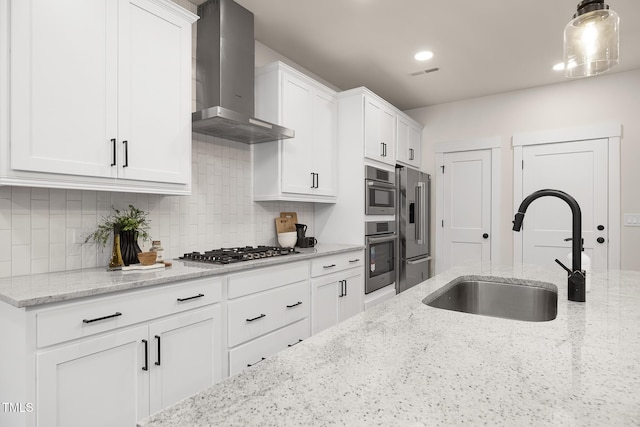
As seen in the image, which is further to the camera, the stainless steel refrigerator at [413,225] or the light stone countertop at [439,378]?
the stainless steel refrigerator at [413,225]

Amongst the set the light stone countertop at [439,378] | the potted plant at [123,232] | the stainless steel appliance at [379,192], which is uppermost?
the stainless steel appliance at [379,192]

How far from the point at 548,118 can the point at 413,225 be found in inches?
79.1

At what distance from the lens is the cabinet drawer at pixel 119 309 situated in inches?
52.7

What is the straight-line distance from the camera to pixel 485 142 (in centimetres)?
451

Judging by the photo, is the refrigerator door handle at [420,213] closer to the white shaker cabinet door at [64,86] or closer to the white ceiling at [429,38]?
the white ceiling at [429,38]

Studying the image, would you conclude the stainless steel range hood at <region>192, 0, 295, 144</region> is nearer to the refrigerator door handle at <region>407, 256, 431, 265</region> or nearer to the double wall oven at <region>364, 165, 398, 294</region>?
the double wall oven at <region>364, 165, 398, 294</region>

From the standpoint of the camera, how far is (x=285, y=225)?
3.30 m

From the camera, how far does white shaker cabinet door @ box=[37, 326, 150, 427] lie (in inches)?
52.5

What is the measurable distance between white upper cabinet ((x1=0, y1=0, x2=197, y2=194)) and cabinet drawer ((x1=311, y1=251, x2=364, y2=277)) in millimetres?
1161

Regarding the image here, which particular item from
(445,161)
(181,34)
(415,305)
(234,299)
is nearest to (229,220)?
(234,299)

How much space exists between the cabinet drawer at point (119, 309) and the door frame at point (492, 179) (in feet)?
11.9

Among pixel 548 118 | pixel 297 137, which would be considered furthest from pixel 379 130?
pixel 548 118

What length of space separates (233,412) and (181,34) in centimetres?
224

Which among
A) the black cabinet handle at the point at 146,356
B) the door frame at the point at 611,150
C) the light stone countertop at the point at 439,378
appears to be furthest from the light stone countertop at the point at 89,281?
the door frame at the point at 611,150
